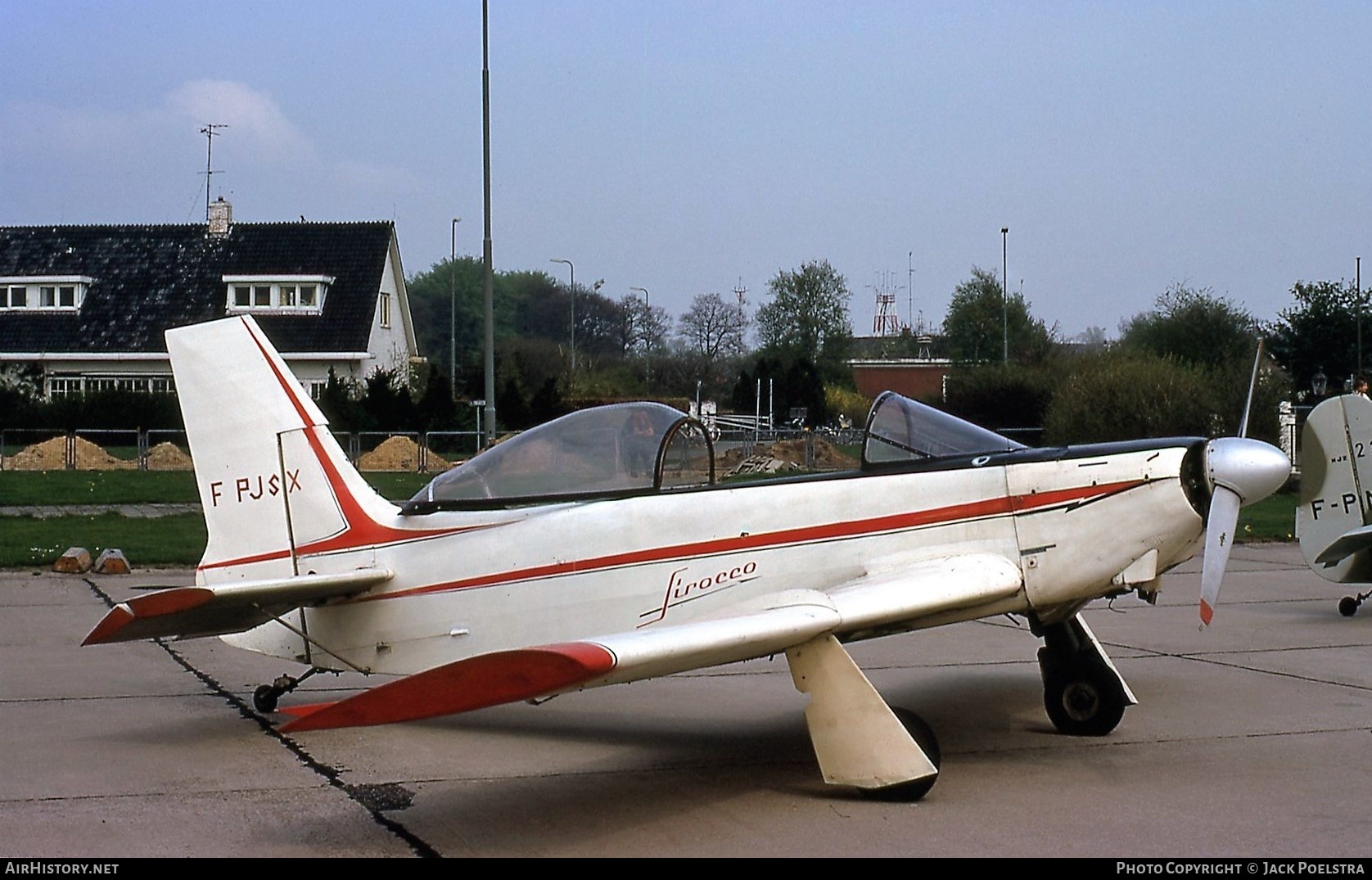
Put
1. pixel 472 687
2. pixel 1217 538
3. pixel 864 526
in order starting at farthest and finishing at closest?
pixel 864 526, pixel 1217 538, pixel 472 687

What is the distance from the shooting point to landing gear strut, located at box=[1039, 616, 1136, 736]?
290 inches

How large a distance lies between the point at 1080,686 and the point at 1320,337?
40.5 meters

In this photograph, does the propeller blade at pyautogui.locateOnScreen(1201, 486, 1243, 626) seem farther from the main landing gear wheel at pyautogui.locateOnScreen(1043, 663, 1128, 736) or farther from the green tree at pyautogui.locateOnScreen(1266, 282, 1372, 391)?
the green tree at pyautogui.locateOnScreen(1266, 282, 1372, 391)

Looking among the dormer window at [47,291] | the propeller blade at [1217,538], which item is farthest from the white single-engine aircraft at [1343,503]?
the dormer window at [47,291]

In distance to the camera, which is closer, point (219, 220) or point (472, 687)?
point (472, 687)

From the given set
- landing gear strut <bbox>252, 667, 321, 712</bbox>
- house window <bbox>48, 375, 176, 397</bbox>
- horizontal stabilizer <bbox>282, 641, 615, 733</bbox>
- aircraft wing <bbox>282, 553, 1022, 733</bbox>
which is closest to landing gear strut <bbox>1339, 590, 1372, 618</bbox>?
aircraft wing <bbox>282, 553, 1022, 733</bbox>

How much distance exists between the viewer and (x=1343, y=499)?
37.7 ft

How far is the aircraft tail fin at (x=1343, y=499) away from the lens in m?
11.4

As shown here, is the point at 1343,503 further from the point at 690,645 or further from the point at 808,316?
the point at 808,316

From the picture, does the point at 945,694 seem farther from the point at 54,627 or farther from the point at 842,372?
the point at 842,372

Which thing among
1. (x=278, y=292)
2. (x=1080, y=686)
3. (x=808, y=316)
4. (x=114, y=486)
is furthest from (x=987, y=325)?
(x=1080, y=686)

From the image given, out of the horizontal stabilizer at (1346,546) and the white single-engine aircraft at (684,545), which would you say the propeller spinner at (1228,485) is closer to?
the white single-engine aircraft at (684,545)

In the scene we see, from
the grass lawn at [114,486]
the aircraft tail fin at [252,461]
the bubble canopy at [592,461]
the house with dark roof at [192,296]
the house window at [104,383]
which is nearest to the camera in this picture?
the bubble canopy at [592,461]

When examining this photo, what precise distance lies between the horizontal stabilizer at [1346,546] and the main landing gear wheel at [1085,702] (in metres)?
4.70
